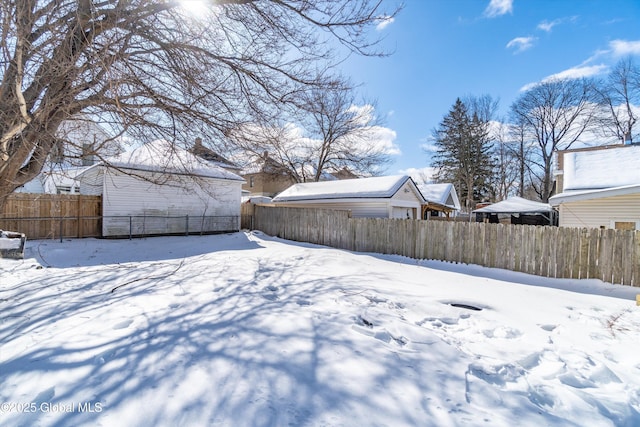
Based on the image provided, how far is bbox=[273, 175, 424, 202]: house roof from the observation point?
13.6 meters

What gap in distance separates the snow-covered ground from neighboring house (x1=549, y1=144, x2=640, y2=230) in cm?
398

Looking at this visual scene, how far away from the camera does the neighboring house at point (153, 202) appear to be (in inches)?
484

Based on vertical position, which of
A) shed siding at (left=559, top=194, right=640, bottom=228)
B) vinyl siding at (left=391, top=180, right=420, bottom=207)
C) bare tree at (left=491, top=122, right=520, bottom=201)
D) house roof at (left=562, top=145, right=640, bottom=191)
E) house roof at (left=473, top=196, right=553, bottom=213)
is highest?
bare tree at (left=491, top=122, right=520, bottom=201)

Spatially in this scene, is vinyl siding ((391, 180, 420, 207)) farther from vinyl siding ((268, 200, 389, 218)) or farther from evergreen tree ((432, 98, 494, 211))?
evergreen tree ((432, 98, 494, 211))

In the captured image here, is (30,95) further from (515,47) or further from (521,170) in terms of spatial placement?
(521,170)

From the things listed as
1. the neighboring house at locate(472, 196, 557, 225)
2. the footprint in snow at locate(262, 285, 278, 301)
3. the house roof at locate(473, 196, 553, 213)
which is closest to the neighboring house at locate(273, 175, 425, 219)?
the house roof at locate(473, 196, 553, 213)

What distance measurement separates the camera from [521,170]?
103 feet

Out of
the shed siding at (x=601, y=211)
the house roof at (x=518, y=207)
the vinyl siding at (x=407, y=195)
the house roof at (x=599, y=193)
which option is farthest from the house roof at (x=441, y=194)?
the house roof at (x=599, y=193)

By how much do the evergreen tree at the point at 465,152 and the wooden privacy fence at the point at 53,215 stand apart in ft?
99.5

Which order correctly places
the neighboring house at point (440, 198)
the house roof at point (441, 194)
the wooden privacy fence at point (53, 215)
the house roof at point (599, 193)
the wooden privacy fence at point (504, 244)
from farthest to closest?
1. the house roof at point (441, 194)
2. the neighboring house at point (440, 198)
3. the wooden privacy fence at point (53, 215)
4. the house roof at point (599, 193)
5. the wooden privacy fence at point (504, 244)

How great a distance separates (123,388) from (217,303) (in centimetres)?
230

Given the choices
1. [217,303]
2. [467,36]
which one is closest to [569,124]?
[467,36]

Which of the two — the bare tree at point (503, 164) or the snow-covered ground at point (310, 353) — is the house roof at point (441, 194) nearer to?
the bare tree at point (503, 164)

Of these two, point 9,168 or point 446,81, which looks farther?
point 446,81
